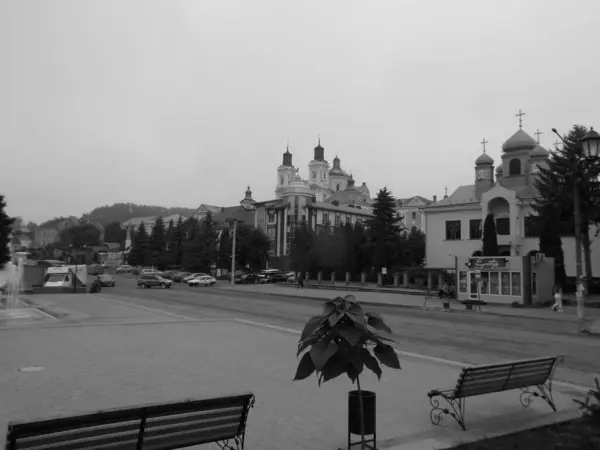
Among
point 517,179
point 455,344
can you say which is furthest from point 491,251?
point 455,344

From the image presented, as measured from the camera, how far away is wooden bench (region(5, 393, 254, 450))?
3.97 meters

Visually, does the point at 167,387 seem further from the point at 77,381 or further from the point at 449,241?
the point at 449,241

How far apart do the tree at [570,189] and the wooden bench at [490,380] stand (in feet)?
113

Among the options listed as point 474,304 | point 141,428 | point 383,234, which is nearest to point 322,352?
point 141,428

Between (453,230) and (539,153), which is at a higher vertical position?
(539,153)

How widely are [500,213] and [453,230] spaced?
5.42m

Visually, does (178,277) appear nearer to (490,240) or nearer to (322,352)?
(490,240)

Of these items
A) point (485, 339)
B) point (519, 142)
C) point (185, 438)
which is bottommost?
point (485, 339)

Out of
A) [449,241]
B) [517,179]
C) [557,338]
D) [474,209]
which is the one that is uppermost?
[517,179]

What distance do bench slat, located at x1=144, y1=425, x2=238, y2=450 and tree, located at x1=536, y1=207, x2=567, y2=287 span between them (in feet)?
134

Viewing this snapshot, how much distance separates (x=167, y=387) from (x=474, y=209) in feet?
160

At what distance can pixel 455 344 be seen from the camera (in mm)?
15203

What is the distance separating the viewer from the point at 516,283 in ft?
110

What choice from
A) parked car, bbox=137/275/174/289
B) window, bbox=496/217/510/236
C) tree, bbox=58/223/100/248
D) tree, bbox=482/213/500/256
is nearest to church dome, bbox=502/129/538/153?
window, bbox=496/217/510/236
